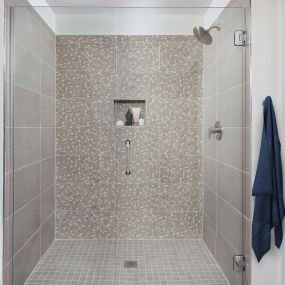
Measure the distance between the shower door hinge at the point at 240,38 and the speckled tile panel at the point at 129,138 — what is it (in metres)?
0.25

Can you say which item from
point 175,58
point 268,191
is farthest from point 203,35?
point 268,191

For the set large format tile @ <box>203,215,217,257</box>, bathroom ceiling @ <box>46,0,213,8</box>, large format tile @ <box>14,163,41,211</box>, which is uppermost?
bathroom ceiling @ <box>46,0,213,8</box>

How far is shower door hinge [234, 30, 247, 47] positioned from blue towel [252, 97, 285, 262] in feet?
1.32

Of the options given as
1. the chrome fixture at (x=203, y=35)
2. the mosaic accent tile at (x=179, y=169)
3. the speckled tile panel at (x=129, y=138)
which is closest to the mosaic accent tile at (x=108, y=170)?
the speckled tile panel at (x=129, y=138)

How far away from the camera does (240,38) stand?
5.85 feet

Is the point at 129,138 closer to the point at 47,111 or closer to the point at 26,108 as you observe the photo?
the point at 47,111

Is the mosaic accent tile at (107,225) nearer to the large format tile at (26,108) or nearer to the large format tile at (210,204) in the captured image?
the large format tile at (210,204)

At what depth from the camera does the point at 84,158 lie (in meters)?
1.95

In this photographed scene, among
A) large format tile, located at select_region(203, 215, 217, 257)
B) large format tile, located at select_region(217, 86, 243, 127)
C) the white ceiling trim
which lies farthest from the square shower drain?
the white ceiling trim

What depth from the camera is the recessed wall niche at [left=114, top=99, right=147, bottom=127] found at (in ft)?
6.29

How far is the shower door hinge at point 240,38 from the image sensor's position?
1769mm

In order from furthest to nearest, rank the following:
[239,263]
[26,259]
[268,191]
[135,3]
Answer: [135,3] → [26,259] → [239,263] → [268,191]

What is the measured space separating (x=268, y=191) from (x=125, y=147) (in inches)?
37.4

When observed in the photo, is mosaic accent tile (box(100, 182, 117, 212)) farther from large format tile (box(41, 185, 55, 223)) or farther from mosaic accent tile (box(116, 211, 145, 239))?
large format tile (box(41, 185, 55, 223))
